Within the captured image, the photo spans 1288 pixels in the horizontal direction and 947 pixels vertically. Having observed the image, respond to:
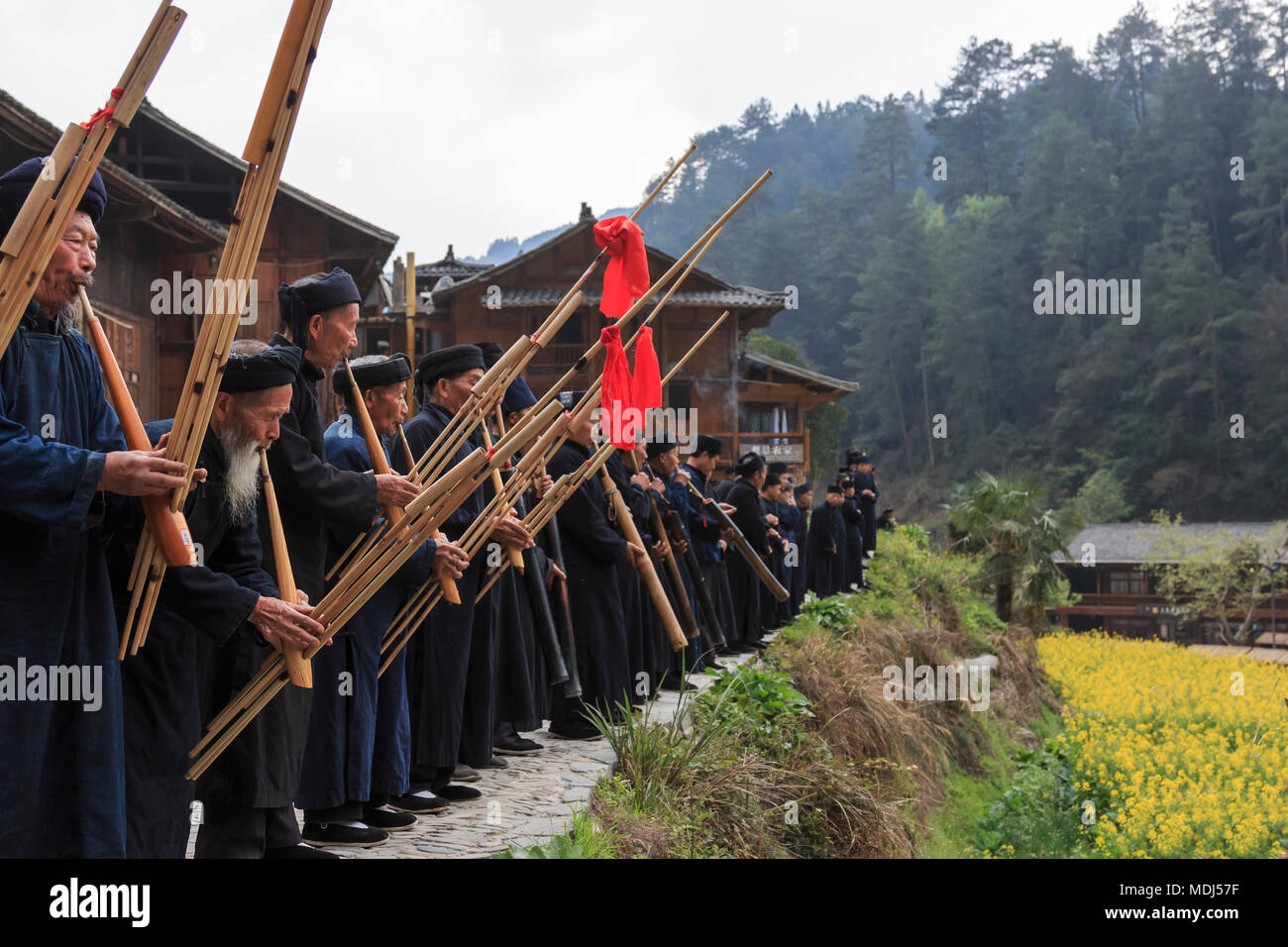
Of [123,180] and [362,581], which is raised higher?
[123,180]

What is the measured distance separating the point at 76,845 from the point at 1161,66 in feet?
254

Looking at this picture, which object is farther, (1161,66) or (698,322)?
(1161,66)

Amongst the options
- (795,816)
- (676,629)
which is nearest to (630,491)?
(676,629)

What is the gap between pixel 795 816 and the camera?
6.71m

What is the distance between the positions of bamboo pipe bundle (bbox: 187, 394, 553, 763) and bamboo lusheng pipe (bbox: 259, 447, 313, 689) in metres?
0.05

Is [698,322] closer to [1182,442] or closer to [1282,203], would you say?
[1182,442]

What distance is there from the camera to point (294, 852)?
3.91m

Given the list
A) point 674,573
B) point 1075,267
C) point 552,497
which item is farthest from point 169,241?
point 1075,267

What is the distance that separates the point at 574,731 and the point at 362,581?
3550mm

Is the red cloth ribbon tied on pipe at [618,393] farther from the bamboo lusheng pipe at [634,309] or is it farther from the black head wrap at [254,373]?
the black head wrap at [254,373]

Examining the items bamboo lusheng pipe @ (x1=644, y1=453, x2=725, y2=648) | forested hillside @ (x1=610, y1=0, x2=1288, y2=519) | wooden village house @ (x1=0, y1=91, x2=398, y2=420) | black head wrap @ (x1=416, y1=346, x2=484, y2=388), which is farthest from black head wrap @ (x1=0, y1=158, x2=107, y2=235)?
forested hillside @ (x1=610, y1=0, x2=1288, y2=519)

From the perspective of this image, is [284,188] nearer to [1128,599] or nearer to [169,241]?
[169,241]

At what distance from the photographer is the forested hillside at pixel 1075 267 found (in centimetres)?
5053
